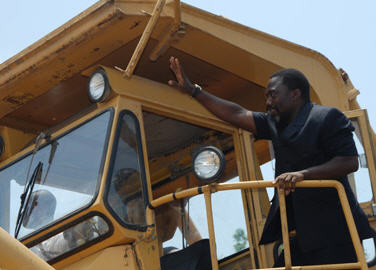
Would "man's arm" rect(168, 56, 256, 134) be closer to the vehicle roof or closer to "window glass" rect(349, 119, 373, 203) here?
the vehicle roof

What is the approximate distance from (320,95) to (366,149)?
1.81ft

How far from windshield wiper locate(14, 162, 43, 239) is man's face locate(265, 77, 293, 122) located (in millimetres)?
1549

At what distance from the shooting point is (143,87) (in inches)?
172

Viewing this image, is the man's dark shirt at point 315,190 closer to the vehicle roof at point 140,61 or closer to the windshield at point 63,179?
the vehicle roof at point 140,61

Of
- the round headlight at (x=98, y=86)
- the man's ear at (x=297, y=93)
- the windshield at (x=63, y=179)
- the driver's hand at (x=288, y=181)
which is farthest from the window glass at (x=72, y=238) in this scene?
the man's ear at (x=297, y=93)

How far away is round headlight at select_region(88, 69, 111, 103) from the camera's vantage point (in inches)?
164

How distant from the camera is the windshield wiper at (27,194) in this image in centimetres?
415

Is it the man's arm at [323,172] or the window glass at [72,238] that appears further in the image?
the window glass at [72,238]

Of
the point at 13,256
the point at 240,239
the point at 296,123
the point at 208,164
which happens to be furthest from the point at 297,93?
the point at 13,256

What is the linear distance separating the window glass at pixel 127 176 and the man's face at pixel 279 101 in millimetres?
846

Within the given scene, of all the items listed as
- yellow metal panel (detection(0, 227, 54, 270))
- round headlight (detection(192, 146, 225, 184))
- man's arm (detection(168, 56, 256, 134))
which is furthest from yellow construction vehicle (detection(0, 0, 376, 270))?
yellow metal panel (detection(0, 227, 54, 270))

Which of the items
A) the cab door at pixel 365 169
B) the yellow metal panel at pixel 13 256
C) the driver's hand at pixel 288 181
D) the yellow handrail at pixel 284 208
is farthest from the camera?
the cab door at pixel 365 169

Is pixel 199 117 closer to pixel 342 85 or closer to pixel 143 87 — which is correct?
pixel 143 87

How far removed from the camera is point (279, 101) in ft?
13.1
